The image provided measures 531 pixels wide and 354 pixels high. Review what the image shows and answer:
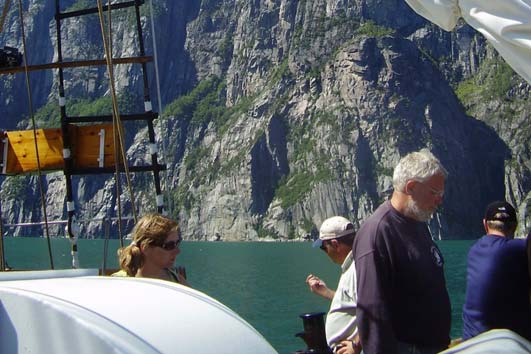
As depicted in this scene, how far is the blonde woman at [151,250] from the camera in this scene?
3898 millimetres

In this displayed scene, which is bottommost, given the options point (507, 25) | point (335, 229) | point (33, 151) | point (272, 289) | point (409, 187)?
point (272, 289)

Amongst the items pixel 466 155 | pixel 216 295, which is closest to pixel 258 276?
pixel 216 295

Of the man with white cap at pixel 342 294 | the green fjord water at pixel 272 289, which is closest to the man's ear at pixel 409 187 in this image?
the man with white cap at pixel 342 294

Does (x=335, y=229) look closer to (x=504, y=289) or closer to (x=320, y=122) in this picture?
(x=504, y=289)

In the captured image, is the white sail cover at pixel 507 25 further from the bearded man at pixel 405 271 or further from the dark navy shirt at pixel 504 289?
the dark navy shirt at pixel 504 289

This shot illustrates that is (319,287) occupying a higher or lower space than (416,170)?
lower

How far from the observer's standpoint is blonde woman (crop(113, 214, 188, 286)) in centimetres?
390

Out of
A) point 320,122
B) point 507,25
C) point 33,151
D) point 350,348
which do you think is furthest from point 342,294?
point 320,122

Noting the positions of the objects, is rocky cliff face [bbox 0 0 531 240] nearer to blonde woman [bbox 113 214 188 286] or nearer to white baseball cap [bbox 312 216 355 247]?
white baseball cap [bbox 312 216 355 247]

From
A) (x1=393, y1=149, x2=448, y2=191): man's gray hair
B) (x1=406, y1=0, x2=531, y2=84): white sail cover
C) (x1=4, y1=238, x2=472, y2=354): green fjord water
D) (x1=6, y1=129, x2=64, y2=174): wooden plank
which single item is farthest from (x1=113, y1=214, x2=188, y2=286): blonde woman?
(x1=4, y1=238, x2=472, y2=354): green fjord water

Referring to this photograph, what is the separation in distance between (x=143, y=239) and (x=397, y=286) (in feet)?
3.86

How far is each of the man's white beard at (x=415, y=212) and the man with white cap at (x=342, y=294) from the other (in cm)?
56

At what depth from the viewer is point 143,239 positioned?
394 centimetres

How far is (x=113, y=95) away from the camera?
527cm
